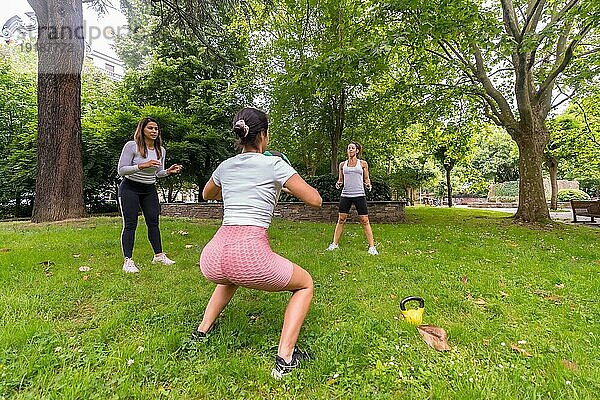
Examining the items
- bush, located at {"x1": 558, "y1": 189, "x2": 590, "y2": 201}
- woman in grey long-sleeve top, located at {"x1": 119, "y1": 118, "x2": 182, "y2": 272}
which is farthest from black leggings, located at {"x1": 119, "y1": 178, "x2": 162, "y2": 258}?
bush, located at {"x1": 558, "y1": 189, "x2": 590, "y2": 201}

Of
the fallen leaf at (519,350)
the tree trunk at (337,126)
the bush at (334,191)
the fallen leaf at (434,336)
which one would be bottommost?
the fallen leaf at (519,350)

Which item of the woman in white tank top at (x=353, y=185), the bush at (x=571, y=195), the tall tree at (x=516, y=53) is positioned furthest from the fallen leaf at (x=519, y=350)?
the bush at (x=571, y=195)

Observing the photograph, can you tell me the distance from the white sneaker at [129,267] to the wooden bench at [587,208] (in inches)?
493

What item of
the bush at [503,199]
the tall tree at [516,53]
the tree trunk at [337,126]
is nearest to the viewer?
the tall tree at [516,53]

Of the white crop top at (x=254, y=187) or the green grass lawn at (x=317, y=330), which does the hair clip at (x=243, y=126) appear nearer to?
the white crop top at (x=254, y=187)

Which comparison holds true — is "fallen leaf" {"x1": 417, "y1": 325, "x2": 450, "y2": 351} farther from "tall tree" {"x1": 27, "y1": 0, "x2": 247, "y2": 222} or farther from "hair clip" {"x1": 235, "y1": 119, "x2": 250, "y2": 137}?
"tall tree" {"x1": 27, "y1": 0, "x2": 247, "y2": 222}

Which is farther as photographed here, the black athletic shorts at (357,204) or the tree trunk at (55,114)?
the tree trunk at (55,114)

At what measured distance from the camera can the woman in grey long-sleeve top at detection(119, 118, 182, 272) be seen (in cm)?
384

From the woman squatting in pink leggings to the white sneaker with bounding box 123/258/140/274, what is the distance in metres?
1.98

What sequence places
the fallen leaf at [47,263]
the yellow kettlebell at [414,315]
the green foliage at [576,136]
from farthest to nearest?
the green foliage at [576,136] < the fallen leaf at [47,263] < the yellow kettlebell at [414,315]

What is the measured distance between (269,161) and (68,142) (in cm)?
710

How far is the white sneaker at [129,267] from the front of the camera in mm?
3744

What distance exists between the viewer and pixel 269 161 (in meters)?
2.18

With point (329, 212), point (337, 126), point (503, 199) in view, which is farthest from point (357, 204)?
point (503, 199)
